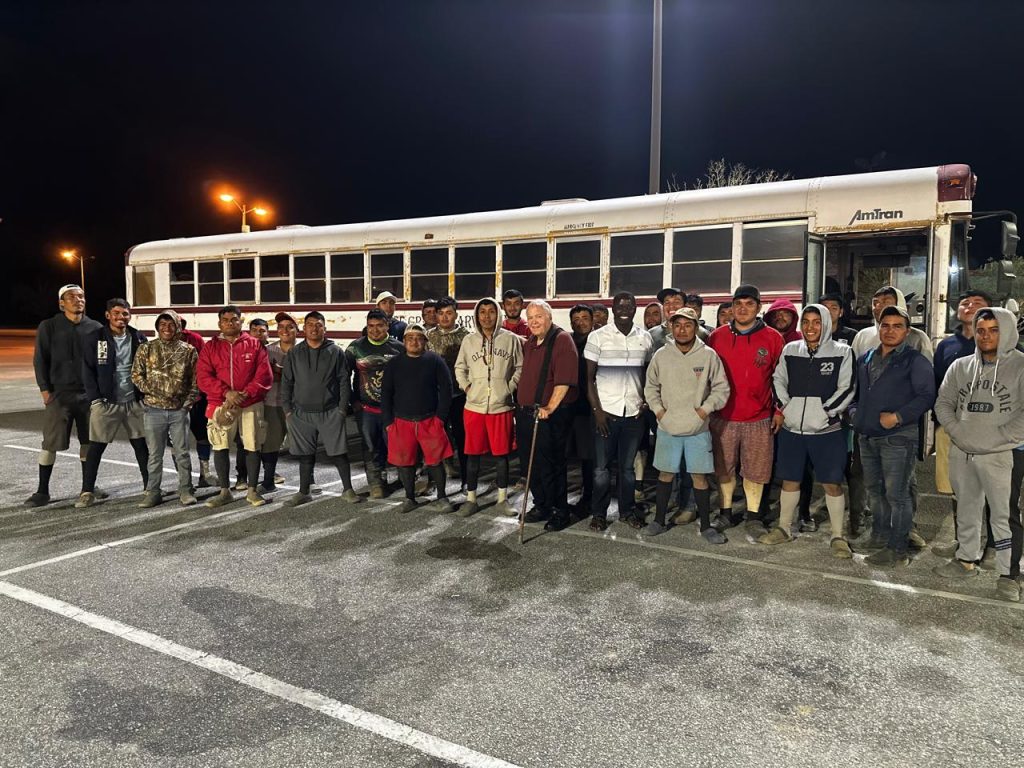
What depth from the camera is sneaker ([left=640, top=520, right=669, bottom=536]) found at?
566 centimetres

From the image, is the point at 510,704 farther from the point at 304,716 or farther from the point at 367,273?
the point at 367,273

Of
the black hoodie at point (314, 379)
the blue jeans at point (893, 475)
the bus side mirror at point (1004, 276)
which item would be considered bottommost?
the blue jeans at point (893, 475)

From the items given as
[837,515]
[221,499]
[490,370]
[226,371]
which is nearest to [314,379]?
[226,371]

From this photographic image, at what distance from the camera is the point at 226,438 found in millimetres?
6680

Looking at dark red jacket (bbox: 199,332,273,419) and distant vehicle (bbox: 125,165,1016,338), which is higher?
distant vehicle (bbox: 125,165,1016,338)

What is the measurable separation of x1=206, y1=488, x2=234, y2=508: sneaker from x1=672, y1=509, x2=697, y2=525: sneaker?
4.10 metres

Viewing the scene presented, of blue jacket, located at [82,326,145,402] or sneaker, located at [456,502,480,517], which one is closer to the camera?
sneaker, located at [456,502,480,517]

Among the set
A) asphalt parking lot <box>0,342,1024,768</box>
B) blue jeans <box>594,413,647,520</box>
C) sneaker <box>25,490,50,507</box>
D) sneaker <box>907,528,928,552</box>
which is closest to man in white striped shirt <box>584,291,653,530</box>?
blue jeans <box>594,413,647,520</box>

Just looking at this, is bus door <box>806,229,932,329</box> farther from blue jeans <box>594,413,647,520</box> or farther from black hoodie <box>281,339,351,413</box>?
black hoodie <box>281,339,351,413</box>

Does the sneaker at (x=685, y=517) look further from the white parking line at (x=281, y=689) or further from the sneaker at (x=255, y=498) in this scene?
the sneaker at (x=255, y=498)

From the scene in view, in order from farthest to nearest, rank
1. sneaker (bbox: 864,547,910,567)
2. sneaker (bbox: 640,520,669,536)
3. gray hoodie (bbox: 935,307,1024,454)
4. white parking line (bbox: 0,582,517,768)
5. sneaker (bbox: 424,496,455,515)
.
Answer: sneaker (bbox: 424,496,455,515) < sneaker (bbox: 640,520,669,536) < sneaker (bbox: 864,547,910,567) < gray hoodie (bbox: 935,307,1024,454) < white parking line (bbox: 0,582,517,768)

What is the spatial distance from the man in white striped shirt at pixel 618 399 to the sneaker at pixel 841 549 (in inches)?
57.2

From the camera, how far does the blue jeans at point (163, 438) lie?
6582 mm

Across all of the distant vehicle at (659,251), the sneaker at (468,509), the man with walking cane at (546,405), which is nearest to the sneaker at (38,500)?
the sneaker at (468,509)
